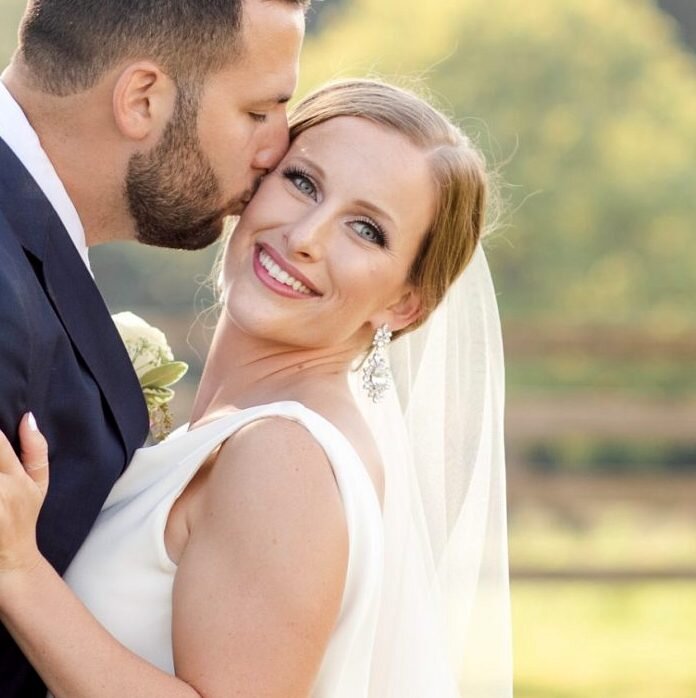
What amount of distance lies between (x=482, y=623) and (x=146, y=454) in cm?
127

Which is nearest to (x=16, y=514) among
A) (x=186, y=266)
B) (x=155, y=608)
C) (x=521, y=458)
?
(x=155, y=608)

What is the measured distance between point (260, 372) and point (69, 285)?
0.72 m

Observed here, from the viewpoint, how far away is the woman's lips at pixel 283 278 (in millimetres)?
3586

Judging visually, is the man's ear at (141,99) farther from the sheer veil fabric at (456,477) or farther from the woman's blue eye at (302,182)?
the sheer veil fabric at (456,477)

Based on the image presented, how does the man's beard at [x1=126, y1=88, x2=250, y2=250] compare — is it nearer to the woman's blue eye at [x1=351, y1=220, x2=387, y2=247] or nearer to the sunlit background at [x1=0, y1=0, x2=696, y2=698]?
the woman's blue eye at [x1=351, y1=220, x2=387, y2=247]

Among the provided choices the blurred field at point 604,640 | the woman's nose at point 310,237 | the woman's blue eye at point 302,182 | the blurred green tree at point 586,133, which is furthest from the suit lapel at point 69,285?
the blurred green tree at point 586,133

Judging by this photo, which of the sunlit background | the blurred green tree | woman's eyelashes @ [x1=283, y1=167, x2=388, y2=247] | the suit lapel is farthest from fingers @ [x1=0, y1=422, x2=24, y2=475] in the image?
the blurred green tree

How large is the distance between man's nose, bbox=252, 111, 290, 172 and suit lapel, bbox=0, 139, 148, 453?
0.66m

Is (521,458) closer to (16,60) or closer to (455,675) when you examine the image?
(455,675)

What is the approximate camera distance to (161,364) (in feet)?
12.9

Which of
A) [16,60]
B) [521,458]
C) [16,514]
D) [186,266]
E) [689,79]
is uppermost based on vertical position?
[689,79]

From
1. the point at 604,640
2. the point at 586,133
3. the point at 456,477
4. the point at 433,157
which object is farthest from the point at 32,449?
the point at 586,133

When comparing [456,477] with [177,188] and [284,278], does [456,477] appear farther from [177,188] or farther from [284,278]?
[177,188]

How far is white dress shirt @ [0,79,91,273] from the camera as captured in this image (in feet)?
11.0
